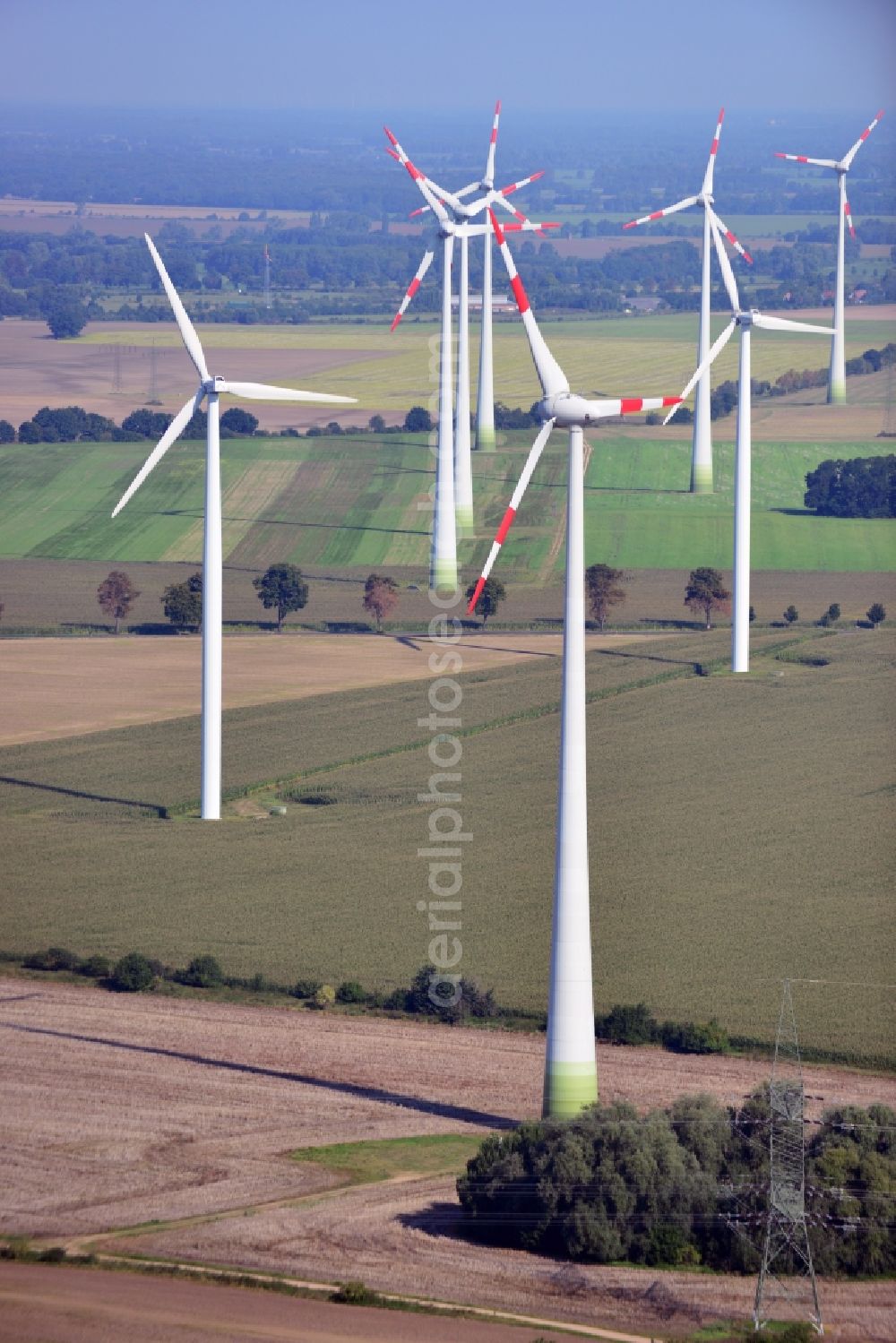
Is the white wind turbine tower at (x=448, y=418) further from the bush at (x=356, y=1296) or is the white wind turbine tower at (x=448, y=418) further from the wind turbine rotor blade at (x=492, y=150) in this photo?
the bush at (x=356, y=1296)

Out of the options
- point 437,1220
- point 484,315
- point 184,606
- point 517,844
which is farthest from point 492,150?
point 437,1220

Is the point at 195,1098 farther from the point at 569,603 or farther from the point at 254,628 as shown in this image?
the point at 254,628

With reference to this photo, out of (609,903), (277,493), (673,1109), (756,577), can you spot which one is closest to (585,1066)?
(673,1109)

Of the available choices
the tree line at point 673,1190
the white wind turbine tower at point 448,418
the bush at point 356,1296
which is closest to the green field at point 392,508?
the white wind turbine tower at point 448,418

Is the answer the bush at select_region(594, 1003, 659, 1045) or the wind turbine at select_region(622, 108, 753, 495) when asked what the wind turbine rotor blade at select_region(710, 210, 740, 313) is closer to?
the wind turbine at select_region(622, 108, 753, 495)

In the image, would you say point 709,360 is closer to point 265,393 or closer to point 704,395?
point 265,393

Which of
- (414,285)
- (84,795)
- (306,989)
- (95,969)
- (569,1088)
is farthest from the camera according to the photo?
(414,285)
